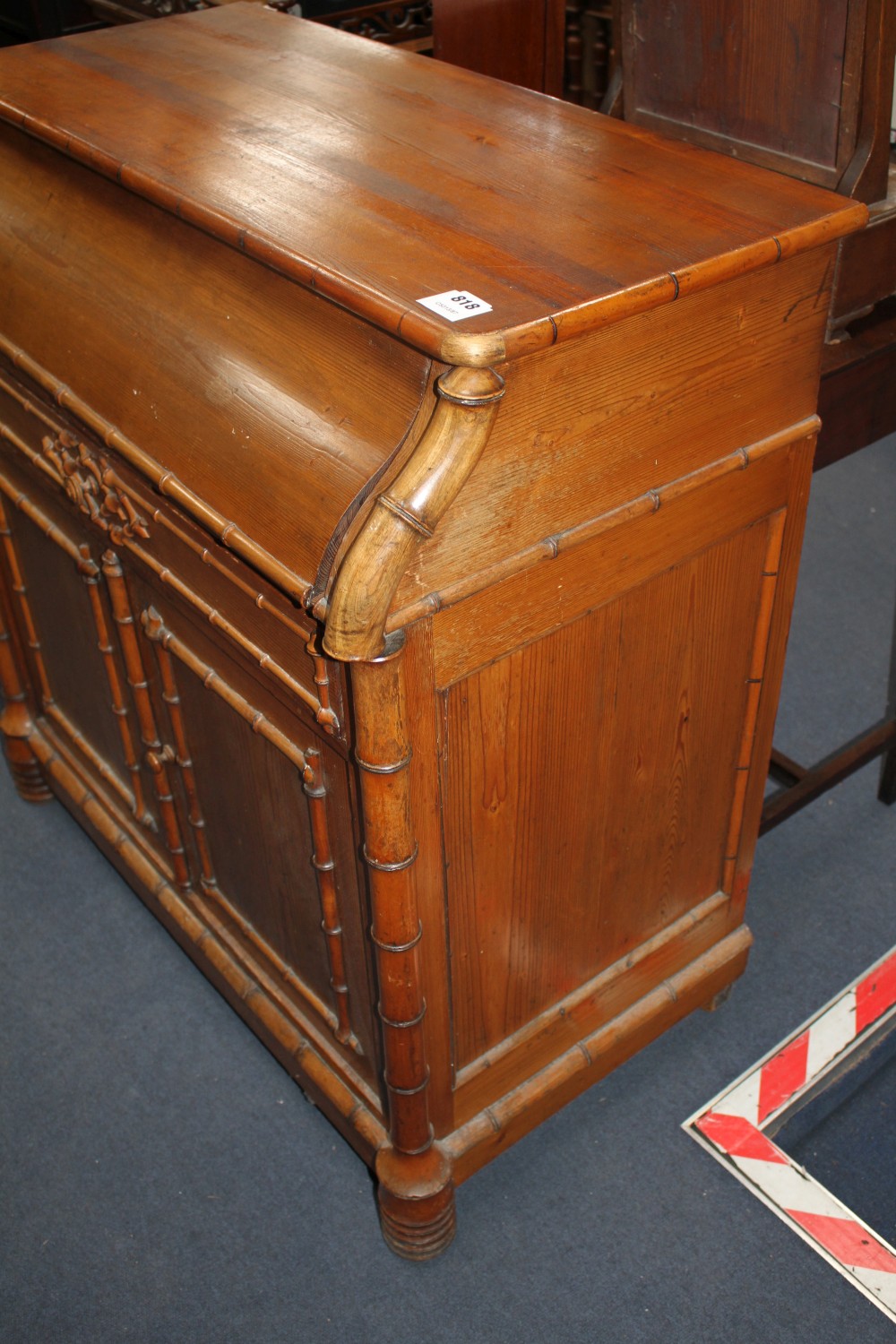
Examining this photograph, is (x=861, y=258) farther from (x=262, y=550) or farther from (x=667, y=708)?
(x=262, y=550)

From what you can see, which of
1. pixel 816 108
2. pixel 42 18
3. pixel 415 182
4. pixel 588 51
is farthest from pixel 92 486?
pixel 42 18

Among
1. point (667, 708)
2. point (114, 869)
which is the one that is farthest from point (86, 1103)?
point (667, 708)

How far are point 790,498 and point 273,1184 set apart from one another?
53.8 inches

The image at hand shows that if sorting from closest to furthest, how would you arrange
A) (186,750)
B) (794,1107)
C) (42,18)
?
(186,750) < (794,1107) < (42,18)

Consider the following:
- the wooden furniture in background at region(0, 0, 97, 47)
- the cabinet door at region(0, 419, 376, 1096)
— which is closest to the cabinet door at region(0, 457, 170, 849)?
the cabinet door at region(0, 419, 376, 1096)

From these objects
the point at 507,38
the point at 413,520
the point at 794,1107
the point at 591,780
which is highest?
the point at 507,38

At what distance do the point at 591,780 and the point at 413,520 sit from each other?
0.64m

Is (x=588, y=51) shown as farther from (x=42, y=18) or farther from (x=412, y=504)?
(x=412, y=504)

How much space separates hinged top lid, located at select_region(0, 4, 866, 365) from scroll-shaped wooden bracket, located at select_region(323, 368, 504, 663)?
65 mm

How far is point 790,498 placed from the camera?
1750 millimetres

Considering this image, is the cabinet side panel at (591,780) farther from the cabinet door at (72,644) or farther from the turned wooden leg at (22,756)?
the turned wooden leg at (22,756)

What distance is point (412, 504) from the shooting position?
1.25 m

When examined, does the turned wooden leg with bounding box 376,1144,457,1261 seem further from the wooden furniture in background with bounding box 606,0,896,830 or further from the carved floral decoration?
the wooden furniture in background with bounding box 606,0,896,830

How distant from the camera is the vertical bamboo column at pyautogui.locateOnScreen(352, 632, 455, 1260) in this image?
1403 millimetres
